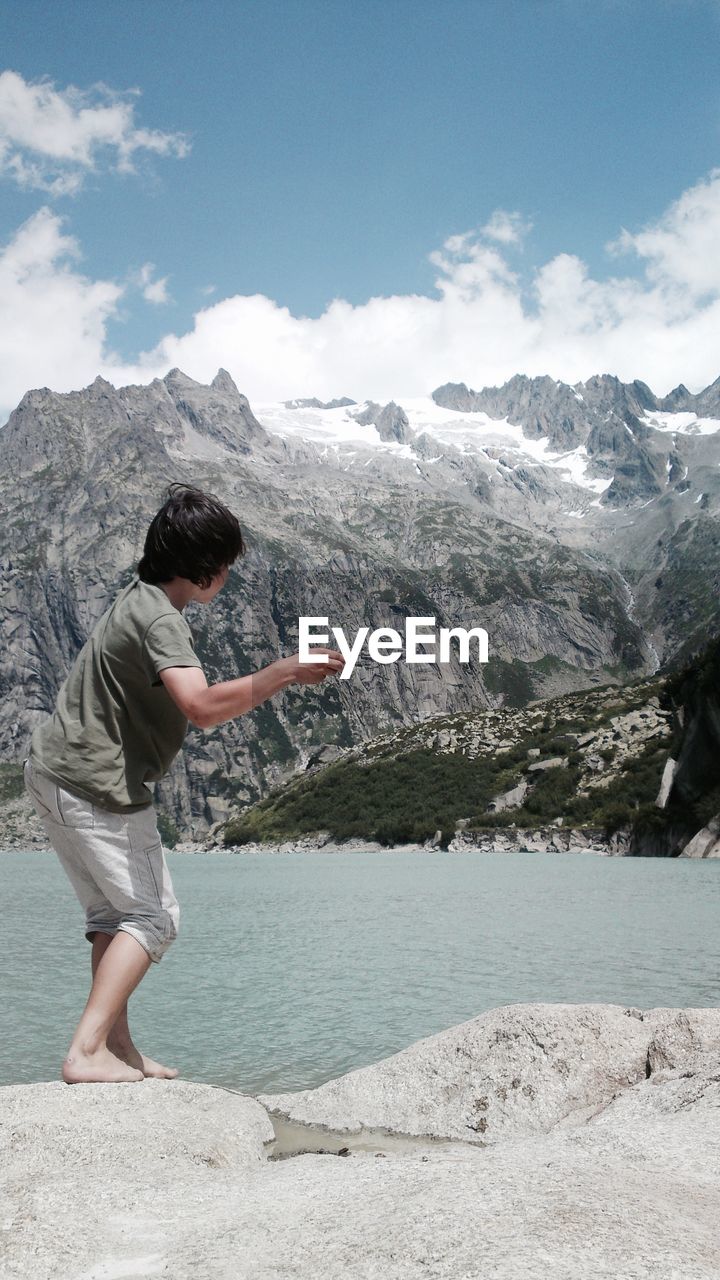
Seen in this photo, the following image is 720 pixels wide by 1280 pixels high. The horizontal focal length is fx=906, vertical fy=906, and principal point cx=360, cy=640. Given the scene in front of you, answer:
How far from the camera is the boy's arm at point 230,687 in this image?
3.88 m

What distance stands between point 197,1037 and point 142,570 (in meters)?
8.36

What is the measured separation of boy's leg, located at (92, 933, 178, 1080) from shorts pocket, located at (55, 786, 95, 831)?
27.1 inches

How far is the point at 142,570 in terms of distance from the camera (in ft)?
15.5

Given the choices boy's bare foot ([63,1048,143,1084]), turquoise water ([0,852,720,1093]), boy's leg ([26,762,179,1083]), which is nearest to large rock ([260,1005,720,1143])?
turquoise water ([0,852,720,1093])

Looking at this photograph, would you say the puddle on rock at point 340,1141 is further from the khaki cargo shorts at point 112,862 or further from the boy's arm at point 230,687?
the boy's arm at point 230,687

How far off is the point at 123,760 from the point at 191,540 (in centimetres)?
114

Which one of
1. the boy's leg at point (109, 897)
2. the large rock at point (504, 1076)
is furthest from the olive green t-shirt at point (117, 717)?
the large rock at point (504, 1076)

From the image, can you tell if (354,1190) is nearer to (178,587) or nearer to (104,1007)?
(104,1007)

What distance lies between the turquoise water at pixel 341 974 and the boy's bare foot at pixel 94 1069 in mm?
4549

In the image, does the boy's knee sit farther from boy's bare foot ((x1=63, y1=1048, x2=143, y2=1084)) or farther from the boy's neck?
the boy's neck

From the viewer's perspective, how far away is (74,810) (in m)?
4.36

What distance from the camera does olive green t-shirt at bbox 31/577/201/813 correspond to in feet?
14.2

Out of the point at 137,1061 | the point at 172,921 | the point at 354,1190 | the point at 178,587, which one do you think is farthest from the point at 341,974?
the point at 354,1190

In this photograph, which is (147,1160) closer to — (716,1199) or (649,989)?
(716,1199)
